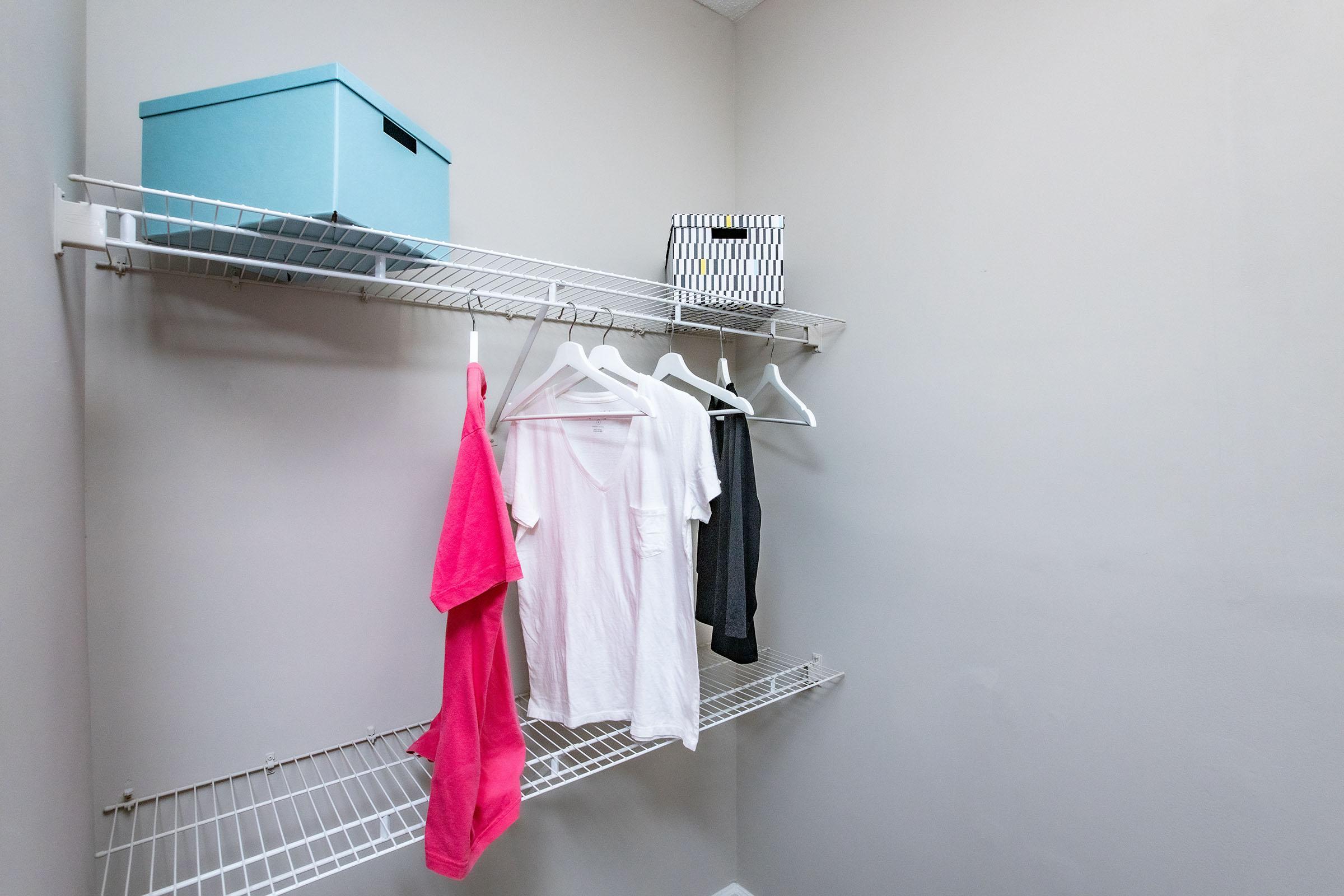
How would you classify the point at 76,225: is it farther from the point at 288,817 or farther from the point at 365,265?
the point at 288,817

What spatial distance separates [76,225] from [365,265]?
16.7 inches

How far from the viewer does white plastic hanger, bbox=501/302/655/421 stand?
127cm

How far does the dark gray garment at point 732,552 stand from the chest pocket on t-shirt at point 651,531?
0.17m

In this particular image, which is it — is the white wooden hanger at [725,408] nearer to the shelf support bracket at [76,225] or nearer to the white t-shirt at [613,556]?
the white t-shirt at [613,556]

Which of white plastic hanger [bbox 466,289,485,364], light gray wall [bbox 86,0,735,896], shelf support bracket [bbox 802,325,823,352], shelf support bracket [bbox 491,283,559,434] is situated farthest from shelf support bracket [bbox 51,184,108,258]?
shelf support bracket [bbox 802,325,823,352]

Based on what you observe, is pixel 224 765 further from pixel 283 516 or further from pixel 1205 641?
pixel 1205 641

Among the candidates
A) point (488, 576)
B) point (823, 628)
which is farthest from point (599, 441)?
point (823, 628)

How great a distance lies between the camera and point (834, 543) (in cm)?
177

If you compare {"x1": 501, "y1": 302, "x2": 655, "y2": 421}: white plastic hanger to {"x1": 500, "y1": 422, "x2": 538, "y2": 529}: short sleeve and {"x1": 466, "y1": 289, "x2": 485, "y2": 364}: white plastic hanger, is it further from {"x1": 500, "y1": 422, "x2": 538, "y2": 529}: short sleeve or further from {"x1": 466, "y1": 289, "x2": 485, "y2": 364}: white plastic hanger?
{"x1": 466, "y1": 289, "x2": 485, "y2": 364}: white plastic hanger

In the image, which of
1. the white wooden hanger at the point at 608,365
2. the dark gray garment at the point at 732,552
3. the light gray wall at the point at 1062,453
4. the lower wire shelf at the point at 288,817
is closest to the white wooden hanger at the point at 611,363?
the white wooden hanger at the point at 608,365

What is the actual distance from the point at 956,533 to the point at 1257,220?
0.79m

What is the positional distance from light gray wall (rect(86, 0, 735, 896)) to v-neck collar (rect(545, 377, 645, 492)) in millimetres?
244

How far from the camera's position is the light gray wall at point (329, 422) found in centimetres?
114

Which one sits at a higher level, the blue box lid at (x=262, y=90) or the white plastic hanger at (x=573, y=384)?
the blue box lid at (x=262, y=90)
